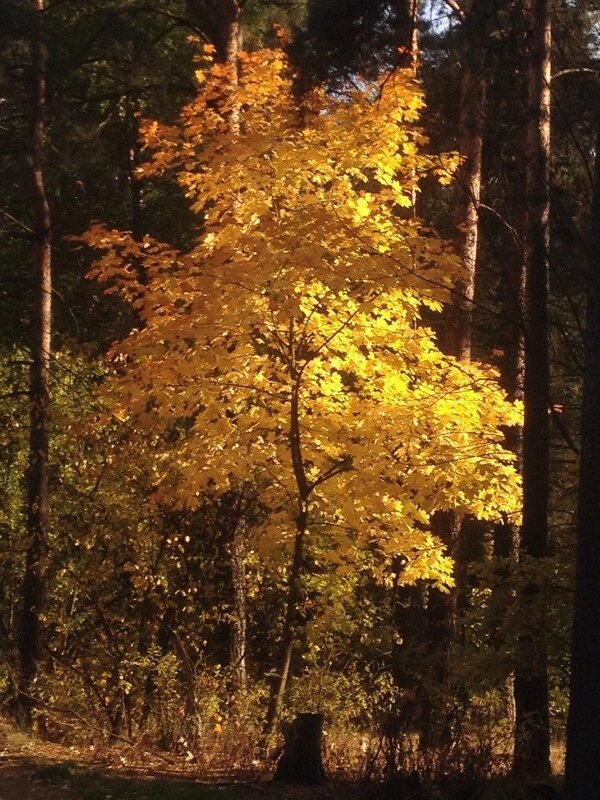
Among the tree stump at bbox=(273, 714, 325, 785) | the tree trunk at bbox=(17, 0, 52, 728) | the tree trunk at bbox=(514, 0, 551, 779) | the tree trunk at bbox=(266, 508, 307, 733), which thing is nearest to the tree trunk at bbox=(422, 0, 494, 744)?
the tree trunk at bbox=(514, 0, 551, 779)

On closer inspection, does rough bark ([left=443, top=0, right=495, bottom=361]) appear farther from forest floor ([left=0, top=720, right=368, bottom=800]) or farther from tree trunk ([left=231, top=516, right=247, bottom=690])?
forest floor ([left=0, top=720, right=368, bottom=800])

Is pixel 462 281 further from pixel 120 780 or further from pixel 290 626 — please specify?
pixel 120 780

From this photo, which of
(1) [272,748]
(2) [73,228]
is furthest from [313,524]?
(2) [73,228]

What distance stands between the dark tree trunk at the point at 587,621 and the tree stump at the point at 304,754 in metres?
2.61

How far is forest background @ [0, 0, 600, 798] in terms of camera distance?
929 centimetres

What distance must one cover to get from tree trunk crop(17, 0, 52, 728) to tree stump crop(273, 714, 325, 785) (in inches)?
150

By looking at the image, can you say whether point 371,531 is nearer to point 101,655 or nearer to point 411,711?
point 411,711

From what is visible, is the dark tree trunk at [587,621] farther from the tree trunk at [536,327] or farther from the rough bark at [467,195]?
the rough bark at [467,195]

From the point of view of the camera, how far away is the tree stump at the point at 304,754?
8.94 metres

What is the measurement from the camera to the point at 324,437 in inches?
416

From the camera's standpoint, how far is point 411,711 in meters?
8.67

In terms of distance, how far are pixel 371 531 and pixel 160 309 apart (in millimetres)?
3057

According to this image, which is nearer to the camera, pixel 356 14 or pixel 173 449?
pixel 356 14

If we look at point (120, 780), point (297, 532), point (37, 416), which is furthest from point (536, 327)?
point (37, 416)
